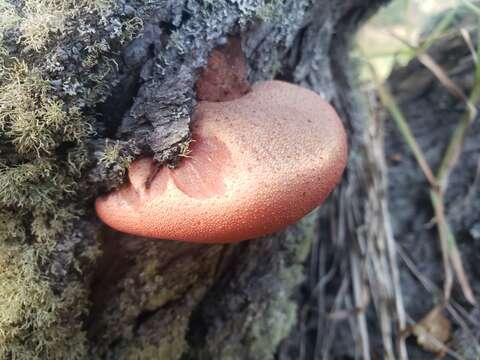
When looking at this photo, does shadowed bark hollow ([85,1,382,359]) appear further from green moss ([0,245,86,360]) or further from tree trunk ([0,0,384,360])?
green moss ([0,245,86,360])

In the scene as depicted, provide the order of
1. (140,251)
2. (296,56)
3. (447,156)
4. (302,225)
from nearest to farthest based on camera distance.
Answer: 1. (140,251)
2. (296,56)
3. (302,225)
4. (447,156)

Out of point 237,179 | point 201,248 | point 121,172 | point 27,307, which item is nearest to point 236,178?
point 237,179

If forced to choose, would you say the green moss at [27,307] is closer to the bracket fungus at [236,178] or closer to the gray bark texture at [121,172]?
the gray bark texture at [121,172]

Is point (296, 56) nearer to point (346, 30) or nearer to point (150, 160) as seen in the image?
point (346, 30)

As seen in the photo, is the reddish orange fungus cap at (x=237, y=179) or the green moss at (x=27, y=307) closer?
the reddish orange fungus cap at (x=237, y=179)

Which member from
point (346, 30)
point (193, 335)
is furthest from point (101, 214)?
point (346, 30)

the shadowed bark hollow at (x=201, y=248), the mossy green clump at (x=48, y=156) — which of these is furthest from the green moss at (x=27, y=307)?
the shadowed bark hollow at (x=201, y=248)

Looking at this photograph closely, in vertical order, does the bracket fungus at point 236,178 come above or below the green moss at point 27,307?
above

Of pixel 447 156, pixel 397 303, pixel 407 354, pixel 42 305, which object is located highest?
pixel 42 305
